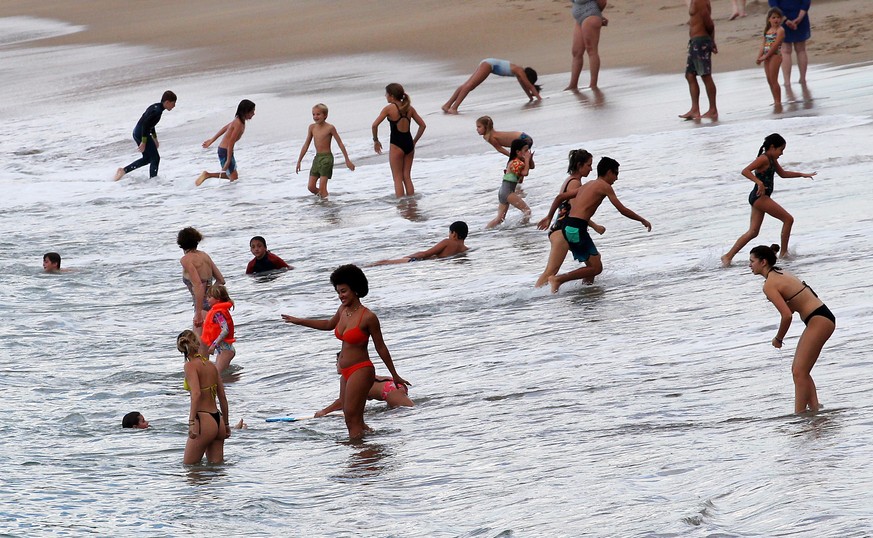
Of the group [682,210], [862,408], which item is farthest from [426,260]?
[862,408]

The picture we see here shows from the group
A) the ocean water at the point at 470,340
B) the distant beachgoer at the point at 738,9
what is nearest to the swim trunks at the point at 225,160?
the ocean water at the point at 470,340

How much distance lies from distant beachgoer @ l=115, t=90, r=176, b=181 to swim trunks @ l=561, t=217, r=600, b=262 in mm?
8760

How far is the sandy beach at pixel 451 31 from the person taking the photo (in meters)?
23.9

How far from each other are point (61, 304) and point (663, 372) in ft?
24.8

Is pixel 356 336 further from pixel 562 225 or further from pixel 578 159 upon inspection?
pixel 578 159

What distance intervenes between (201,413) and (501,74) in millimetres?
14127

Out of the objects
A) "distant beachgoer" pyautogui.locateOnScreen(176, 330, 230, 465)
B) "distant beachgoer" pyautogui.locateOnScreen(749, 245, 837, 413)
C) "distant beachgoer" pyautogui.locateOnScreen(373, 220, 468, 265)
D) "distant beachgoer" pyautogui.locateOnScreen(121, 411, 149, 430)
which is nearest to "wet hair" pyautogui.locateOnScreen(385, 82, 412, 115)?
"distant beachgoer" pyautogui.locateOnScreen(373, 220, 468, 265)

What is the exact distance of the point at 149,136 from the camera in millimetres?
19750

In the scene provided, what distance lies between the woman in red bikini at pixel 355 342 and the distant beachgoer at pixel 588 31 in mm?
13328

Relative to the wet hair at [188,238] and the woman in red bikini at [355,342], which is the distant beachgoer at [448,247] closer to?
the wet hair at [188,238]

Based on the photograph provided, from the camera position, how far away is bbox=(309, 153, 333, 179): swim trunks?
17.6m

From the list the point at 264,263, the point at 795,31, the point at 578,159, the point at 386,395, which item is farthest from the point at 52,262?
the point at 795,31

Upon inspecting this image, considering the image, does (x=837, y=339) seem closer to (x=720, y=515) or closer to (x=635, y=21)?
(x=720, y=515)

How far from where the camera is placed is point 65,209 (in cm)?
1914
